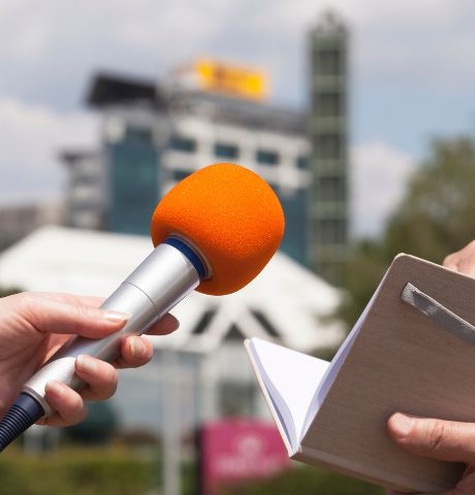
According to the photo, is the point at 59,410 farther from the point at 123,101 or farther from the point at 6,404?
the point at 123,101

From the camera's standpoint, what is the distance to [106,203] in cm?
7456

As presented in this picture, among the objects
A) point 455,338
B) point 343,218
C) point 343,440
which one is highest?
point 455,338

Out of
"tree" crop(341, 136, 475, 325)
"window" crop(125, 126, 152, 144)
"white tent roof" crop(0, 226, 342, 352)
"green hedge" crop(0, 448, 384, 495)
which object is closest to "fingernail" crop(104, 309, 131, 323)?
"green hedge" crop(0, 448, 384, 495)

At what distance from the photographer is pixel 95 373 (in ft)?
6.33

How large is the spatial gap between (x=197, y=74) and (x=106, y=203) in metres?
9.78

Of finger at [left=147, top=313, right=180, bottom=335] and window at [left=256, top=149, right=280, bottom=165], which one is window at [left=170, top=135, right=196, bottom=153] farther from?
finger at [left=147, top=313, right=180, bottom=335]

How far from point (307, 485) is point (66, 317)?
36.2ft

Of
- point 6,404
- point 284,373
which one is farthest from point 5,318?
point 284,373

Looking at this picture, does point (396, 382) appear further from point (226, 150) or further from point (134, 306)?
point (226, 150)

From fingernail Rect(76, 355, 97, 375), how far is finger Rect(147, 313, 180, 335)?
0.12 metres

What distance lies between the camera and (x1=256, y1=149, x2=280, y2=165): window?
82875 mm

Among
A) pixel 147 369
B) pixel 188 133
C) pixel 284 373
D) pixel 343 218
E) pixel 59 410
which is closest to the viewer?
pixel 59 410

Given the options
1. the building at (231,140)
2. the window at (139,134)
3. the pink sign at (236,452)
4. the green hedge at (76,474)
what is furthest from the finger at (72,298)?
the window at (139,134)

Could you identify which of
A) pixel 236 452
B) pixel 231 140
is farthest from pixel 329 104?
pixel 236 452
